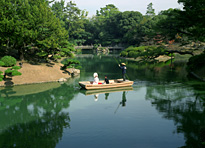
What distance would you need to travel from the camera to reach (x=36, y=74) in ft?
97.2

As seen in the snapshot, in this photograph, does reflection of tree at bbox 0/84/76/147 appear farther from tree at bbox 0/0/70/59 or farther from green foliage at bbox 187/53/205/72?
green foliage at bbox 187/53/205/72

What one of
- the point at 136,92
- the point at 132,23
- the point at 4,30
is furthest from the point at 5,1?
the point at 132,23

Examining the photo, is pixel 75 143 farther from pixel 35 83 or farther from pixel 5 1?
pixel 5 1

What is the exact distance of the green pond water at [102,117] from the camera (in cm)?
1252

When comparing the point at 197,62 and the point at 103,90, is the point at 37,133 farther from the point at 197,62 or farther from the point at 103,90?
the point at 197,62

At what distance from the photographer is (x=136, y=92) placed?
24.2 m

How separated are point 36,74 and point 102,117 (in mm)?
15968

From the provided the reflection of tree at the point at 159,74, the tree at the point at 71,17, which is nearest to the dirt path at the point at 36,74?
the reflection of tree at the point at 159,74

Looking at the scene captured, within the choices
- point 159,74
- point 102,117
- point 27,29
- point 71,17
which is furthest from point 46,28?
point 71,17

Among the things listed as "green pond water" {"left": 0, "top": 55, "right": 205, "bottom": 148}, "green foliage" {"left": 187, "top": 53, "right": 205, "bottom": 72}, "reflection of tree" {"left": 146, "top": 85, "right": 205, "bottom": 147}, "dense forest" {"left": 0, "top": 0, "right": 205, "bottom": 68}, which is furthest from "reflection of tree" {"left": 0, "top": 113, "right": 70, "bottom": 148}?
"green foliage" {"left": 187, "top": 53, "right": 205, "bottom": 72}

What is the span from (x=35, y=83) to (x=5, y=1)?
11152 millimetres

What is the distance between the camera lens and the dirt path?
27631 millimetres

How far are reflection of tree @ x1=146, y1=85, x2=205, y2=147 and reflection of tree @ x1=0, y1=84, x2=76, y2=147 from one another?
737 cm

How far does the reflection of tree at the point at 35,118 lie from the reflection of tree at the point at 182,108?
7.37m
